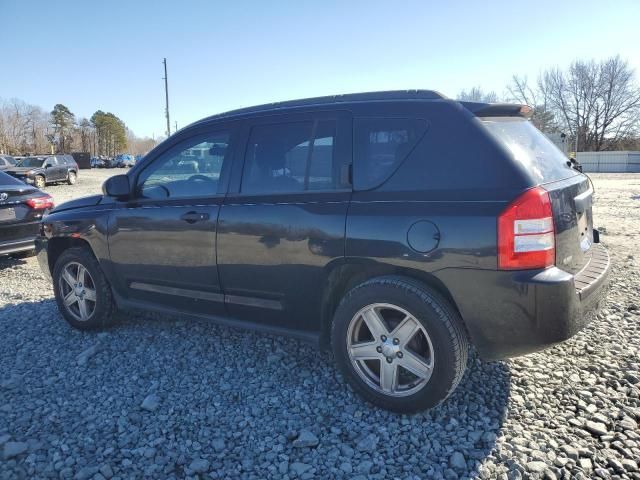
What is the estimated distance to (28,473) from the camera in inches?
97.0

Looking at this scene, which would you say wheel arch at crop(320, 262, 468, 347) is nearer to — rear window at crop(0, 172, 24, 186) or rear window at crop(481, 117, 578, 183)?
rear window at crop(481, 117, 578, 183)

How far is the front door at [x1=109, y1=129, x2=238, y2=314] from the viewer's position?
3.57 meters

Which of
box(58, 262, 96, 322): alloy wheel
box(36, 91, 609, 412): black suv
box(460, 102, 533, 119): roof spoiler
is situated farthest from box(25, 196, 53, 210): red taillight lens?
box(460, 102, 533, 119): roof spoiler

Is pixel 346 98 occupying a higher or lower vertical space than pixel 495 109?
higher

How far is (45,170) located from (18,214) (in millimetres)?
21095

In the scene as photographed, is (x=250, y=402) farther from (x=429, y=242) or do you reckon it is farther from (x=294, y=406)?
(x=429, y=242)

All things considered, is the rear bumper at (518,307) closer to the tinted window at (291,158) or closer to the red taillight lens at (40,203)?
the tinted window at (291,158)

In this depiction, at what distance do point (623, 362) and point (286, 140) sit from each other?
9.54 ft

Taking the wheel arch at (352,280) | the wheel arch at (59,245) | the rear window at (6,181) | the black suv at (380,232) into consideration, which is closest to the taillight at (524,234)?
the black suv at (380,232)

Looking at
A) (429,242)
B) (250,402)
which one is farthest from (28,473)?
(429,242)

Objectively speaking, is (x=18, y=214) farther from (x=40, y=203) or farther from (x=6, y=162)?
(x=6, y=162)

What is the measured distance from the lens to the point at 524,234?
247 cm

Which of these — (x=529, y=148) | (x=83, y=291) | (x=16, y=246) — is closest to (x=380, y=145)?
(x=529, y=148)

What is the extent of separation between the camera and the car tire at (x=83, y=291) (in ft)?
14.1
